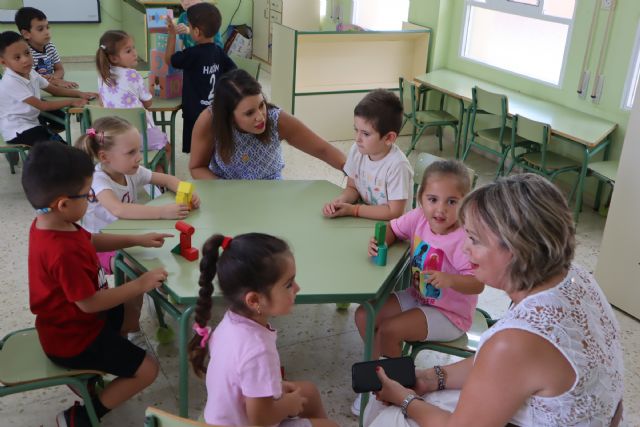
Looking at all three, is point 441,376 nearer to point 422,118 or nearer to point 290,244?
point 290,244

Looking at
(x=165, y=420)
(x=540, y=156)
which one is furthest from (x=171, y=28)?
(x=165, y=420)

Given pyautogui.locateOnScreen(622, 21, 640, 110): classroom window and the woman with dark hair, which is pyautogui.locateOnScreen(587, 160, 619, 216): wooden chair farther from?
the woman with dark hair

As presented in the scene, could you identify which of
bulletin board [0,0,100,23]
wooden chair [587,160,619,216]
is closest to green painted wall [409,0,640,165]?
wooden chair [587,160,619,216]

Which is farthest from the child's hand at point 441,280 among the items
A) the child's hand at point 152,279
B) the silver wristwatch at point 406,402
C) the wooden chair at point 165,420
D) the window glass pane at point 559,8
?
the window glass pane at point 559,8

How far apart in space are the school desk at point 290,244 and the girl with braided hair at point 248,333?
34 centimetres

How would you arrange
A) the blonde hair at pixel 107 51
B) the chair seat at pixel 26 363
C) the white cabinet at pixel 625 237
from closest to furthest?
1. the chair seat at pixel 26 363
2. the white cabinet at pixel 625 237
3. the blonde hair at pixel 107 51

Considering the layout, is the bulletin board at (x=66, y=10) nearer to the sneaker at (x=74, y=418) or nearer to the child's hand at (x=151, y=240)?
the child's hand at (x=151, y=240)

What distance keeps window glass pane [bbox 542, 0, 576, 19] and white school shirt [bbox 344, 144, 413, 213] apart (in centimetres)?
303

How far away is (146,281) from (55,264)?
275 mm

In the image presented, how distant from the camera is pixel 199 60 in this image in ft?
13.9

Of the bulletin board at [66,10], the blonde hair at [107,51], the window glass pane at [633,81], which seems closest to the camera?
the blonde hair at [107,51]

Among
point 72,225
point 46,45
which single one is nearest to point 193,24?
point 46,45

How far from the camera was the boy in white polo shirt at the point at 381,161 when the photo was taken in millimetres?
2549

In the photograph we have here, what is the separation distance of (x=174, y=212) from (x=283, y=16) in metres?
6.10
